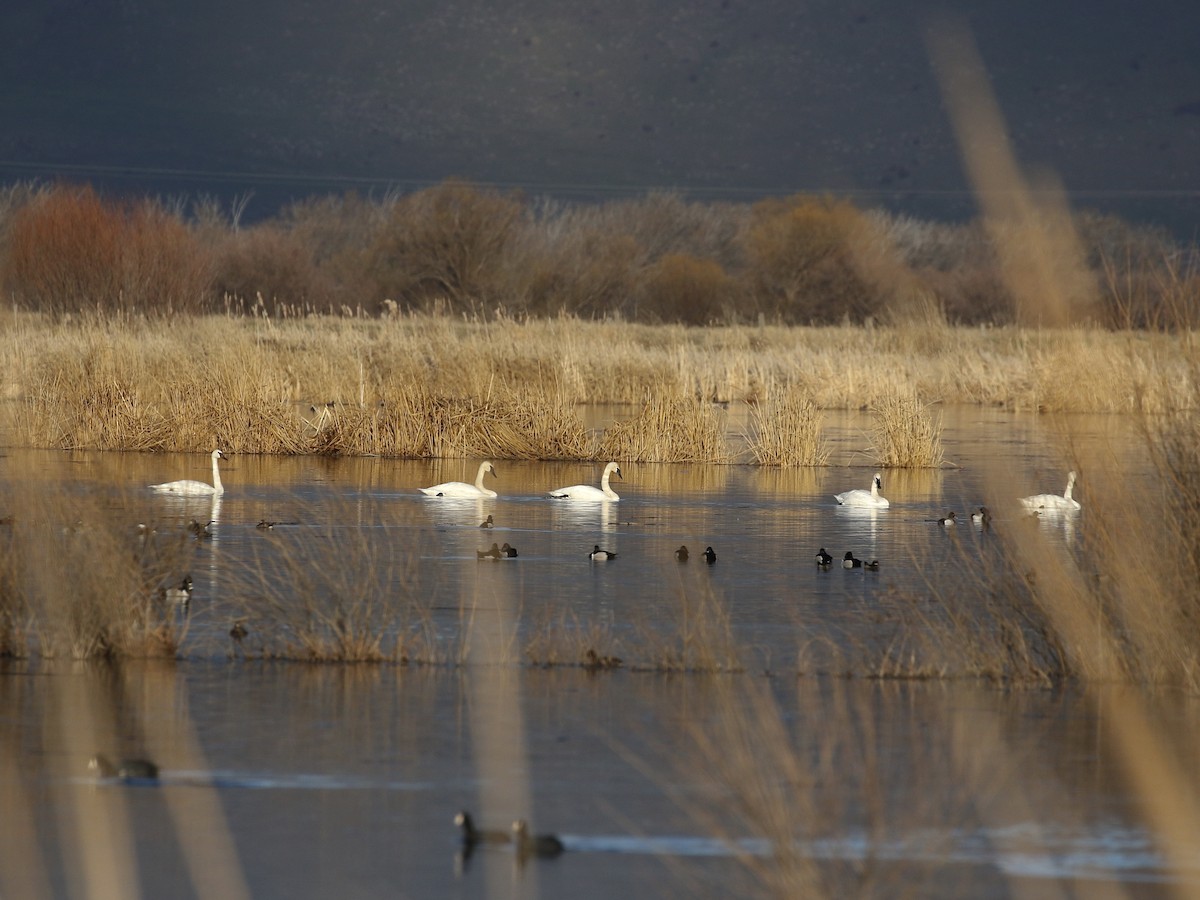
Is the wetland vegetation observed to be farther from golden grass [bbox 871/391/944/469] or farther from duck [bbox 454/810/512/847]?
duck [bbox 454/810/512/847]

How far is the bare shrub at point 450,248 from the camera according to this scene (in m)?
58.7

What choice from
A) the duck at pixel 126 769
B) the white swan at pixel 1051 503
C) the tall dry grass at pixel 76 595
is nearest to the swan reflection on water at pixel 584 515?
the white swan at pixel 1051 503

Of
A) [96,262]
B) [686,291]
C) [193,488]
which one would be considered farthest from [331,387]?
[686,291]

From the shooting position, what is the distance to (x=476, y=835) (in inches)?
265

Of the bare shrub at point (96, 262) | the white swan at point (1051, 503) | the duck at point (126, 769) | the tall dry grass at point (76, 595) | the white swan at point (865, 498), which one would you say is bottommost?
the duck at point (126, 769)

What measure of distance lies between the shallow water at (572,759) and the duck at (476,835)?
2.2 inches

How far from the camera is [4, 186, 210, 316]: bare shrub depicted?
128ft

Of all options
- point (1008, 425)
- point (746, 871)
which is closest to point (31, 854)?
point (746, 871)

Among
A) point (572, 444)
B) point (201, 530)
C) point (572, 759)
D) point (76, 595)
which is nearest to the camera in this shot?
point (572, 759)

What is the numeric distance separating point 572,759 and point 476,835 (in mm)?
1163

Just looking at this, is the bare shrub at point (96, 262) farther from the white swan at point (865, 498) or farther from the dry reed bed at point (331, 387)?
the white swan at point (865, 498)

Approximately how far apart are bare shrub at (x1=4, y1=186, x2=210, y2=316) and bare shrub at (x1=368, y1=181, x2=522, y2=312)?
52.4ft

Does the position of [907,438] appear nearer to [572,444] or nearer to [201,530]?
[572,444]

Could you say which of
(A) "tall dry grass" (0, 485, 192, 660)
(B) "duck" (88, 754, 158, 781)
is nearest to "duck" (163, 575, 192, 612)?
(A) "tall dry grass" (0, 485, 192, 660)
